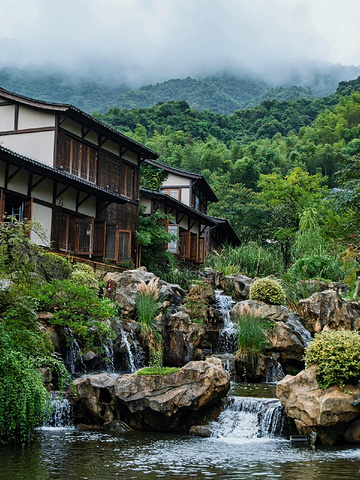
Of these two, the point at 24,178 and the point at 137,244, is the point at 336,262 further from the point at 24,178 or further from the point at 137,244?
the point at 24,178

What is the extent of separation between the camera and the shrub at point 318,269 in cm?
2798

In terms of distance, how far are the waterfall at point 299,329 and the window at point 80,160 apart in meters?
10.7

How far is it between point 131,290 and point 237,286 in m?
7.11

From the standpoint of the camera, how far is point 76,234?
24.5 metres

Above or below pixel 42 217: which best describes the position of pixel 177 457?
below

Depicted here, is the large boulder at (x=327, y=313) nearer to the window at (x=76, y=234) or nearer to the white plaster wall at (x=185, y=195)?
the window at (x=76, y=234)

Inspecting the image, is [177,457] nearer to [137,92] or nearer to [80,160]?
[80,160]

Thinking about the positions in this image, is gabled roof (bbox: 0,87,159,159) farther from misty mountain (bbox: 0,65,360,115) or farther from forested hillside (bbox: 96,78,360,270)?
misty mountain (bbox: 0,65,360,115)

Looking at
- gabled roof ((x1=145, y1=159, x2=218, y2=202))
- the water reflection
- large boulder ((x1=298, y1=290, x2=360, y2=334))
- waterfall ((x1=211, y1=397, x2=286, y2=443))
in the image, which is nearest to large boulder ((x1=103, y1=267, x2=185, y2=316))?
large boulder ((x1=298, y1=290, x2=360, y2=334))

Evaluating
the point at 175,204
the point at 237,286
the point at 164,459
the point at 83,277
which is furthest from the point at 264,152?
the point at 164,459

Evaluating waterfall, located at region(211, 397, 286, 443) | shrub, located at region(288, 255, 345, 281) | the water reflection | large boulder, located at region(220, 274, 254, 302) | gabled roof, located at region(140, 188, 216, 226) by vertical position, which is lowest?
the water reflection

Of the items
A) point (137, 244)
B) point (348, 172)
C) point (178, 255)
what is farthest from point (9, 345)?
point (178, 255)

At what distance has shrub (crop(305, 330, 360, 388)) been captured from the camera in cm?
1138

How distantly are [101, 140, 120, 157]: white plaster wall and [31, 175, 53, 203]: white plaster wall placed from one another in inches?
195
